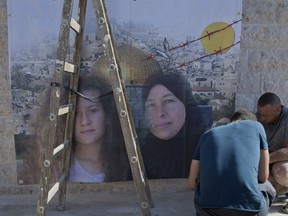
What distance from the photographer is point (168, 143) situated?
3943mm

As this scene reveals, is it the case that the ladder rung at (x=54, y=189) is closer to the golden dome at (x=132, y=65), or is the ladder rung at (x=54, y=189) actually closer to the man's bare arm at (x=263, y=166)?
the golden dome at (x=132, y=65)

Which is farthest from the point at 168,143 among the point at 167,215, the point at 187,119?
the point at 167,215

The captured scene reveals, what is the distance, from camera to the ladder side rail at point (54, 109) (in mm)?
3012

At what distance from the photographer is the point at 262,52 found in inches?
156

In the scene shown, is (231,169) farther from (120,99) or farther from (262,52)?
(262,52)

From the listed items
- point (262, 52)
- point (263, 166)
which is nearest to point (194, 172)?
point (263, 166)

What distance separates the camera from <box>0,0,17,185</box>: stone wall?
3701mm

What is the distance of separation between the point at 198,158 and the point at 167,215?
951 mm

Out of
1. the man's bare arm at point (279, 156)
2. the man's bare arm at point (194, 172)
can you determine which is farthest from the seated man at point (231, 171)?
the man's bare arm at point (279, 156)

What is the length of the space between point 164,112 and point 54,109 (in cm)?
124

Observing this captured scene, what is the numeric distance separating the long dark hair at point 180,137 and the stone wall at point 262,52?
48cm

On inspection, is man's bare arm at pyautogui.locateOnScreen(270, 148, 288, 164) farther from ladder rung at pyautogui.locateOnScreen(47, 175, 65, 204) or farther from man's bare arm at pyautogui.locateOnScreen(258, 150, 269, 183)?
ladder rung at pyautogui.locateOnScreen(47, 175, 65, 204)

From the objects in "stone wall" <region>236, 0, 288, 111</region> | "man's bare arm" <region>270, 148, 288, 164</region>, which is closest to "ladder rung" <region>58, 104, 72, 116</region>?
"stone wall" <region>236, 0, 288, 111</region>

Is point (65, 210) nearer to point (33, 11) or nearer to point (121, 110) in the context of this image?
point (121, 110)
